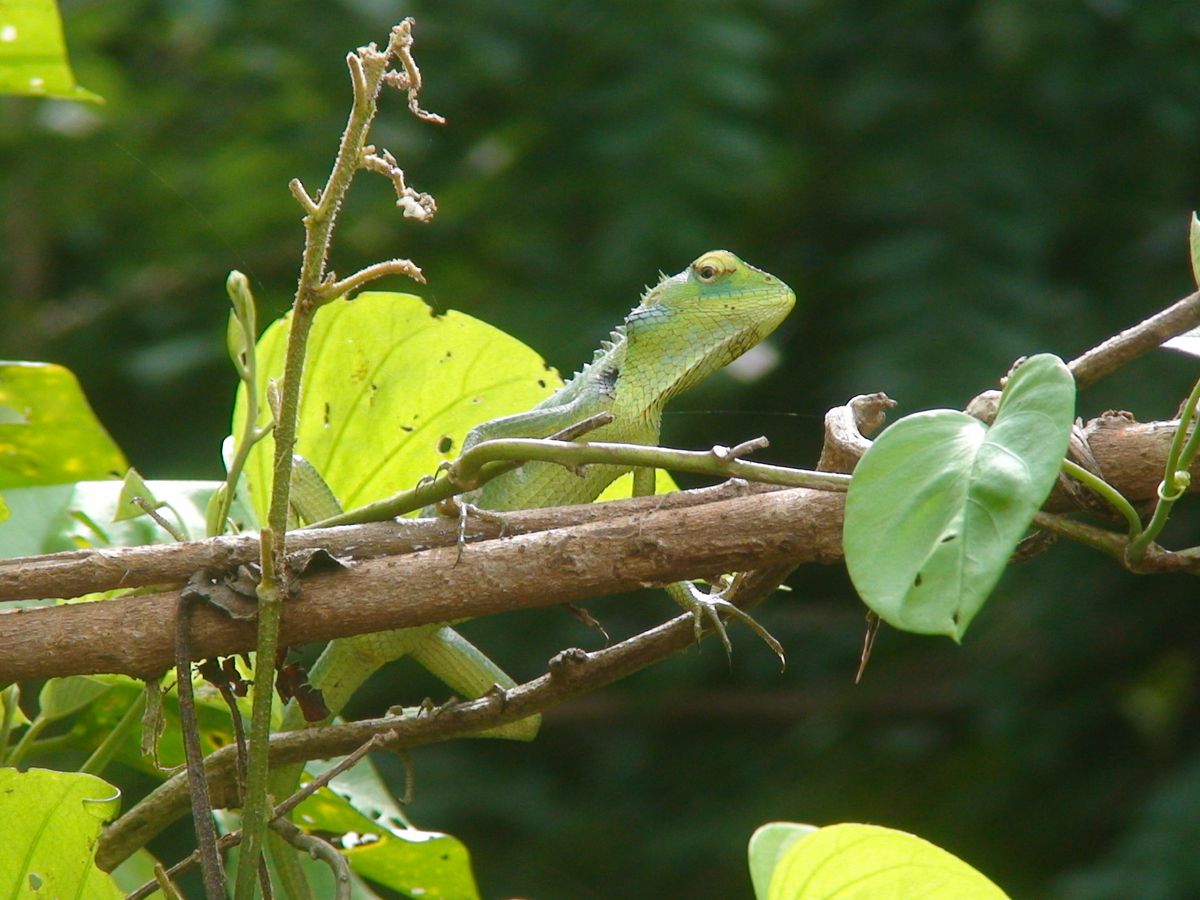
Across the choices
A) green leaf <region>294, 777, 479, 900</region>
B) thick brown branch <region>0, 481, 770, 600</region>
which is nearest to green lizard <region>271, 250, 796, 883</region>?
green leaf <region>294, 777, 479, 900</region>

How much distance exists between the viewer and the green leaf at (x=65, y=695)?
1.30m

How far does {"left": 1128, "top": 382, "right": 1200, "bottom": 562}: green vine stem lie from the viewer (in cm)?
81

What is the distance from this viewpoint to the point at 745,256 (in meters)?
3.97

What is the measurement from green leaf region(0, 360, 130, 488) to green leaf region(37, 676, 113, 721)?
0.93 feet

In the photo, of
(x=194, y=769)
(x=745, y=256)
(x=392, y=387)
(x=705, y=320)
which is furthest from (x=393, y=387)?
(x=745, y=256)

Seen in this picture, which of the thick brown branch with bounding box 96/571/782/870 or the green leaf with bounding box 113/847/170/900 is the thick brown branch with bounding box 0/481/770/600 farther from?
the green leaf with bounding box 113/847/170/900

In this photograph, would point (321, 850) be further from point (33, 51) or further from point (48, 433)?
point (33, 51)

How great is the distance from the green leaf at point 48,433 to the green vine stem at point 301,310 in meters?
0.62

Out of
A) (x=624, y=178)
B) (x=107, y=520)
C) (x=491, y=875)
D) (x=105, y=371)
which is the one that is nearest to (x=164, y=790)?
(x=107, y=520)

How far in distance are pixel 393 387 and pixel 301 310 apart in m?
0.63

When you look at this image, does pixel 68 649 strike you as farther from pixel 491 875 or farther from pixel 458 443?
pixel 491 875

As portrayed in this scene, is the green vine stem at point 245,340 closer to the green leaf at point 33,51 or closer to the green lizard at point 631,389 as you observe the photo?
the green lizard at point 631,389

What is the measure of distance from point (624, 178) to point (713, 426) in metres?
0.80

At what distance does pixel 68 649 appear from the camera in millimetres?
930
